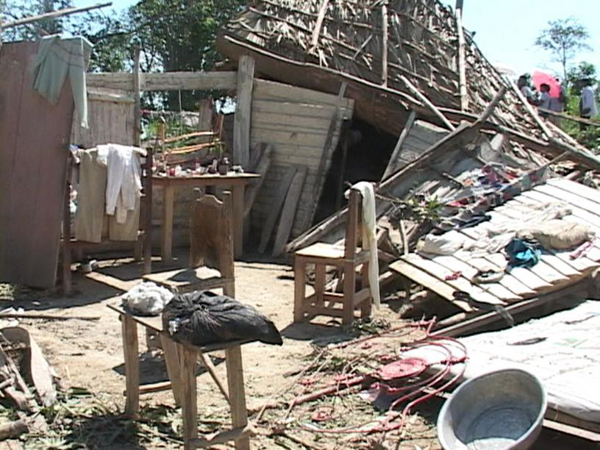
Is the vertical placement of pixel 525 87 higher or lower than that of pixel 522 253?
higher

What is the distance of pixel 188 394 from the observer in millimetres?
4258

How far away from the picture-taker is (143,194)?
29.1ft

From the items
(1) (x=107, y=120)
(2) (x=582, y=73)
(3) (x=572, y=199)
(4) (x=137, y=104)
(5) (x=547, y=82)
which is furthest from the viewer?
(2) (x=582, y=73)

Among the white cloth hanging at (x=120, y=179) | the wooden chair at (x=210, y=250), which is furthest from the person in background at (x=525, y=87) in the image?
the wooden chair at (x=210, y=250)

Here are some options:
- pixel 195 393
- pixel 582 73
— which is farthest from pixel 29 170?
pixel 582 73

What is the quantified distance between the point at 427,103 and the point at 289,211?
2.49 m

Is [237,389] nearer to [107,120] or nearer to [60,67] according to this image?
[60,67]

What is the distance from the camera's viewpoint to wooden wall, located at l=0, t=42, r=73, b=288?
8.48m

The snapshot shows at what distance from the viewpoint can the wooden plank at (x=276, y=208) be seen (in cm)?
1153

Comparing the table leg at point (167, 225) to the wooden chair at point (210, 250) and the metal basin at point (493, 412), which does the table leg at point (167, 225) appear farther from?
the metal basin at point (493, 412)

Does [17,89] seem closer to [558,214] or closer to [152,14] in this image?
[558,214]

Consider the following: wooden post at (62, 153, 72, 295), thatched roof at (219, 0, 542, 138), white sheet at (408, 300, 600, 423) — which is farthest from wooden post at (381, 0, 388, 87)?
white sheet at (408, 300, 600, 423)

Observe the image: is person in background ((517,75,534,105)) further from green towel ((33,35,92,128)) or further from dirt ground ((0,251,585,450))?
green towel ((33,35,92,128))

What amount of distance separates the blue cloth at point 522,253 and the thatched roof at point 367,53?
12.0 feet
